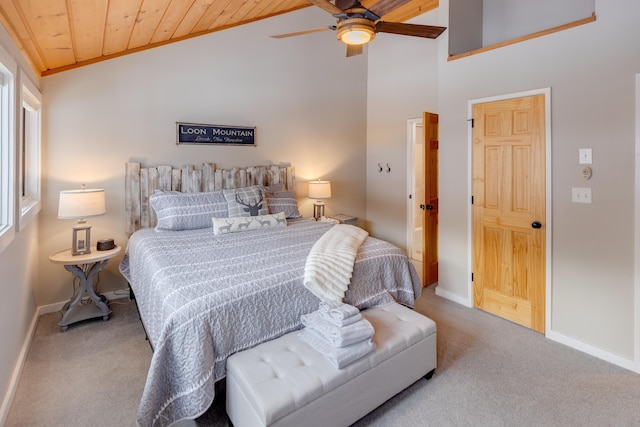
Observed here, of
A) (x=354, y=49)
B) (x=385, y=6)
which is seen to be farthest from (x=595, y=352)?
(x=354, y=49)

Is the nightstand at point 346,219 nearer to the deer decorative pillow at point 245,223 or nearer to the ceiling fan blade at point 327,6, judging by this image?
the deer decorative pillow at point 245,223

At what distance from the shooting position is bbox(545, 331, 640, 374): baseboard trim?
2.31 metres

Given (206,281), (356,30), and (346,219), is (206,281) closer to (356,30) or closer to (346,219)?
(356,30)

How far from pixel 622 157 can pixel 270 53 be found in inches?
144

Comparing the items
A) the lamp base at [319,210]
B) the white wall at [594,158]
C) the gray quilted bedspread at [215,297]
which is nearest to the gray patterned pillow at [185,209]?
the gray quilted bedspread at [215,297]

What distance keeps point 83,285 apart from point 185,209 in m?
1.05

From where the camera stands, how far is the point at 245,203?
3.47 m

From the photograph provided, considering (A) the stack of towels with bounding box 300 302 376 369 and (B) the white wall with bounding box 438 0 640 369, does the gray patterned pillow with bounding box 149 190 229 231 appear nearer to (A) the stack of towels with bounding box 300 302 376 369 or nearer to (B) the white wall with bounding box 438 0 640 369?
(A) the stack of towels with bounding box 300 302 376 369

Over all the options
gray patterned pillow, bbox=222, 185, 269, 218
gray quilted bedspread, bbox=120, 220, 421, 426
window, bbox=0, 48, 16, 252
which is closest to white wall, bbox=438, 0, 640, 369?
gray quilted bedspread, bbox=120, 220, 421, 426

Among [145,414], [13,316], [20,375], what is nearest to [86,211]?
[13,316]

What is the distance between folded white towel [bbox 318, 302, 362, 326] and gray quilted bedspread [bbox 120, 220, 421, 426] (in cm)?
20

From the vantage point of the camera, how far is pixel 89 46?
2816mm

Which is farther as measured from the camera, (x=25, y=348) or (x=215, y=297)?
(x=25, y=348)

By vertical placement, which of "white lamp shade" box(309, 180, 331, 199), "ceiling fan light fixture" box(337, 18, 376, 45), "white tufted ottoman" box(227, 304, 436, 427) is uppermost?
"ceiling fan light fixture" box(337, 18, 376, 45)
